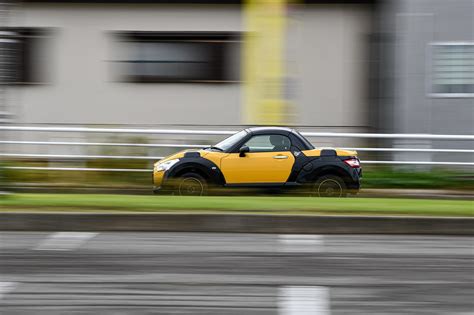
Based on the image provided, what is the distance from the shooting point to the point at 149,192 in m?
17.4

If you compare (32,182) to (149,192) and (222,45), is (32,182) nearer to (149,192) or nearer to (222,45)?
(149,192)

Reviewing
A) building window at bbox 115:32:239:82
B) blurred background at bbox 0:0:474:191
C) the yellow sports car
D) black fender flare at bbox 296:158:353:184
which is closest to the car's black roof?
the yellow sports car

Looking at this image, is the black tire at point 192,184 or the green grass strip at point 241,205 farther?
the black tire at point 192,184

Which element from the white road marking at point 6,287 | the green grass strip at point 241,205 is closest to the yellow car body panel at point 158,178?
the green grass strip at point 241,205

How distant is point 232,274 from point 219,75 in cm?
1345

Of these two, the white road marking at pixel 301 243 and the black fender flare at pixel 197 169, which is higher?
the black fender flare at pixel 197 169

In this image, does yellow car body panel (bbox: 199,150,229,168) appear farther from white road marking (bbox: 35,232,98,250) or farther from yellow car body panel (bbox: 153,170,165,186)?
white road marking (bbox: 35,232,98,250)

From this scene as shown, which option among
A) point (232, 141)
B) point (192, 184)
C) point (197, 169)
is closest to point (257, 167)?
point (232, 141)

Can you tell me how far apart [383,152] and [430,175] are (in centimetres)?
138

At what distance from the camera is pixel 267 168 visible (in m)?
16.0

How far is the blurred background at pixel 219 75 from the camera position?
20.2 metres

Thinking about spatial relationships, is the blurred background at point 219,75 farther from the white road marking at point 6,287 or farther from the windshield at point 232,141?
the white road marking at point 6,287

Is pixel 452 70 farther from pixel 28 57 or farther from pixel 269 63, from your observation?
pixel 28 57

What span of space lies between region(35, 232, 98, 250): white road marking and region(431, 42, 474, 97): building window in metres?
11.0
